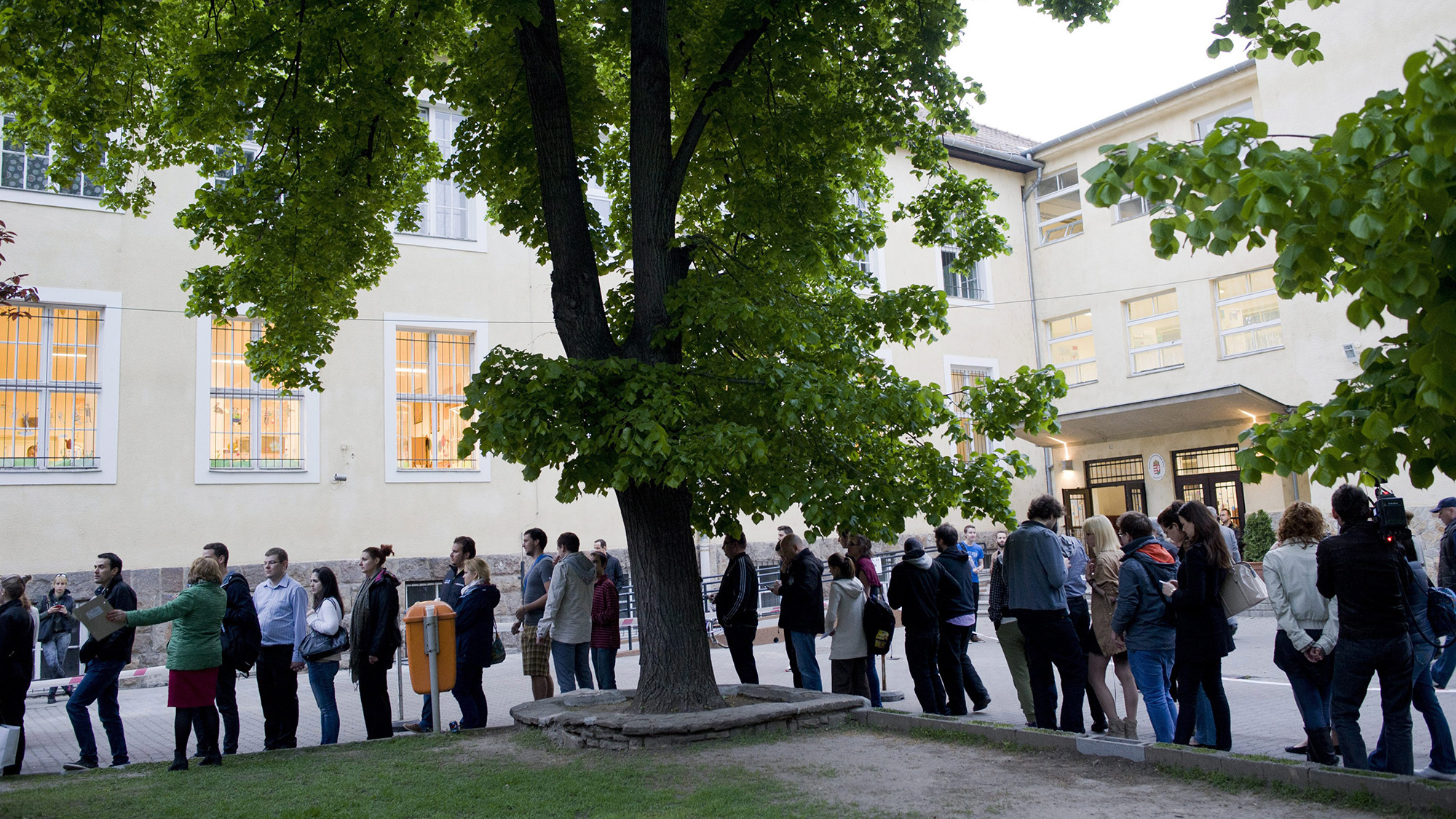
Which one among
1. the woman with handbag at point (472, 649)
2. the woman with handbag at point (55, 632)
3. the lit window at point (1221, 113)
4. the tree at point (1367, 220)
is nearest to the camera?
the tree at point (1367, 220)

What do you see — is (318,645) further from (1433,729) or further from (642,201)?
(1433,729)

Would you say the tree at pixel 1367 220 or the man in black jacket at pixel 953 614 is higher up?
→ the tree at pixel 1367 220

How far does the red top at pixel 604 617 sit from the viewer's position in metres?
10.7

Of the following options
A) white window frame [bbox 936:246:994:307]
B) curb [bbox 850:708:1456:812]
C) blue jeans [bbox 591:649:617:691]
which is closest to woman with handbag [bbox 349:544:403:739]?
blue jeans [bbox 591:649:617:691]

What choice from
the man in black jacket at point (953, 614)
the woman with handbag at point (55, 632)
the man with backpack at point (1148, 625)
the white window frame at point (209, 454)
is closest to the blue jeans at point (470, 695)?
the woman with handbag at point (55, 632)

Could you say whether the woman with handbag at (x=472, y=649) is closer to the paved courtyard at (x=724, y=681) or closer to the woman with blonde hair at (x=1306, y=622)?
the paved courtyard at (x=724, y=681)

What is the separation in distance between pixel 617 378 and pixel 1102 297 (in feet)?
67.9

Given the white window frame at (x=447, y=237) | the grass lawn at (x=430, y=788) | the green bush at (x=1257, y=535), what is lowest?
the grass lawn at (x=430, y=788)

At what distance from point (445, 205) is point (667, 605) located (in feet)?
42.7

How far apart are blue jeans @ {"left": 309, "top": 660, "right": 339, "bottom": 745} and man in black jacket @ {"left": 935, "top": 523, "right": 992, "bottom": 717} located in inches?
213

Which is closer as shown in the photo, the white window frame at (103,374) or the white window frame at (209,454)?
the white window frame at (103,374)

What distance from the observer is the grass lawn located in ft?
20.4

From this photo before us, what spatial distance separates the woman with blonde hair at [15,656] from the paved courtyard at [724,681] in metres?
0.52

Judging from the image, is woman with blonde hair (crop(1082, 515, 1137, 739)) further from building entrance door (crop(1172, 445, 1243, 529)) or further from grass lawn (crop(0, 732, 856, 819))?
building entrance door (crop(1172, 445, 1243, 529))
